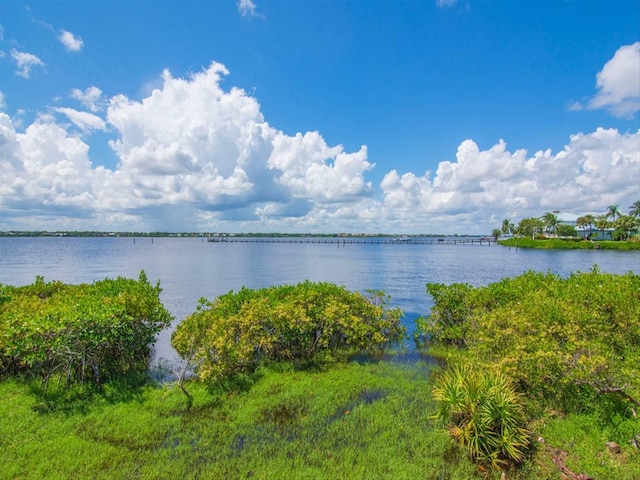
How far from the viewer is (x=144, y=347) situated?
46.0ft

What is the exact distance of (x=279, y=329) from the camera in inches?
549

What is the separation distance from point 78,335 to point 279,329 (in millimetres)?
6804

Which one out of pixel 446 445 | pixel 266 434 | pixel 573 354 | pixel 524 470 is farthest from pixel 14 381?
pixel 573 354

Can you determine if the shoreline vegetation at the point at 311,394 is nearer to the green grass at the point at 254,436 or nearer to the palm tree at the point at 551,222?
the green grass at the point at 254,436

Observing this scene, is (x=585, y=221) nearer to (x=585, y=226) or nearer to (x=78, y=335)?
(x=585, y=226)

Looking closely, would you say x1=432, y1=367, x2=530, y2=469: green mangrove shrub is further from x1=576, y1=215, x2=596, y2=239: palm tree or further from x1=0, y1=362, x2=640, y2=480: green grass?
x1=576, y1=215, x2=596, y2=239: palm tree

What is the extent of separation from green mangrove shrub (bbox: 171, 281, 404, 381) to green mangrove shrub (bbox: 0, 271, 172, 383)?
1623 millimetres

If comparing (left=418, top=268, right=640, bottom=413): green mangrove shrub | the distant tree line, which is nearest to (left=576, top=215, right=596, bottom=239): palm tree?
the distant tree line

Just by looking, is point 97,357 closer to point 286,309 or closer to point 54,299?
point 54,299

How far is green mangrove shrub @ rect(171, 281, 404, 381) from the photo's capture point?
39.8 feet

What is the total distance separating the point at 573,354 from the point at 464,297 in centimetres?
739

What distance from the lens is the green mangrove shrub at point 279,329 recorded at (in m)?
12.1

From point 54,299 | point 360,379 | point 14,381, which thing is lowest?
point 360,379

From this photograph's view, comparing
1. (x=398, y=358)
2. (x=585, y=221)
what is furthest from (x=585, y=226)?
(x=398, y=358)
